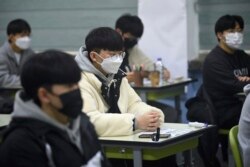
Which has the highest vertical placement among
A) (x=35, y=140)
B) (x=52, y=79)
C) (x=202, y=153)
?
(x=52, y=79)

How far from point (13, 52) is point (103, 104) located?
279 centimetres

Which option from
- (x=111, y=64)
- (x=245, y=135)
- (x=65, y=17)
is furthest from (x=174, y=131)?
(x=65, y=17)

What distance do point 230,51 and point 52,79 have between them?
3.33 m

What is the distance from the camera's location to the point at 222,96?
17.0 ft

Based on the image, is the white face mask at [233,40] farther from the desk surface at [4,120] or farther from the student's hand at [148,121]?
the desk surface at [4,120]

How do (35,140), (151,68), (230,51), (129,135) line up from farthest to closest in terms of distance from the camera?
(151,68) < (230,51) < (129,135) < (35,140)

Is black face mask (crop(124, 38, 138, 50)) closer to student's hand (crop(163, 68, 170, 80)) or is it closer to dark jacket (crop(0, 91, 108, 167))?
student's hand (crop(163, 68, 170, 80))

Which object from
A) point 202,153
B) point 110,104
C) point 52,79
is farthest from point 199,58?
point 52,79

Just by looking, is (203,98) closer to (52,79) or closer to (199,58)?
(199,58)

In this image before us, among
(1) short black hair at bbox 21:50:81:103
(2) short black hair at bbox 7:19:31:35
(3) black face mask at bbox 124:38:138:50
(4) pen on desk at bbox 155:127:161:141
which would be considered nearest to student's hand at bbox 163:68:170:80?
(3) black face mask at bbox 124:38:138:50

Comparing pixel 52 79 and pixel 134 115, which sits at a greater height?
pixel 52 79

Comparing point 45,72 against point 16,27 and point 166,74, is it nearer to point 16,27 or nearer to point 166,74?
point 166,74

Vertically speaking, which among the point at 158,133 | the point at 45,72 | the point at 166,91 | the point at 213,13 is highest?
the point at 45,72

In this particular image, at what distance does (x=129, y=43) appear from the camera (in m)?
5.93
